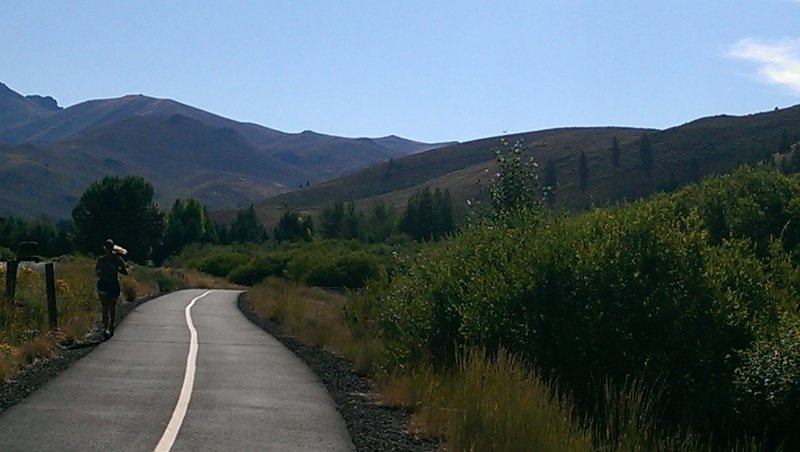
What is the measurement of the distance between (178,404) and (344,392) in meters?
3.18

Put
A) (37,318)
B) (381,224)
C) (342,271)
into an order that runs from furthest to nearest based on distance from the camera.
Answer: (381,224) → (342,271) → (37,318)

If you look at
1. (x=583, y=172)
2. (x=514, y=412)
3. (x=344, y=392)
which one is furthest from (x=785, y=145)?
Answer: (x=514, y=412)

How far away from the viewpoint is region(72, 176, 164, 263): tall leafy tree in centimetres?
8719

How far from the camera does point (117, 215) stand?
88125mm

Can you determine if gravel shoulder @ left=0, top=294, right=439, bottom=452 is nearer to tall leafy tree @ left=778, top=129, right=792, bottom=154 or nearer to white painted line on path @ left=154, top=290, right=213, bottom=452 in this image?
white painted line on path @ left=154, top=290, right=213, bottom=452

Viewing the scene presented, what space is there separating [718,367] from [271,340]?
12648mm

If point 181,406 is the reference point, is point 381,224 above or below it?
above

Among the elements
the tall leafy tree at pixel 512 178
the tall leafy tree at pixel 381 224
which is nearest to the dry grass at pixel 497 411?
the tall leafy tree at pixel 512 178

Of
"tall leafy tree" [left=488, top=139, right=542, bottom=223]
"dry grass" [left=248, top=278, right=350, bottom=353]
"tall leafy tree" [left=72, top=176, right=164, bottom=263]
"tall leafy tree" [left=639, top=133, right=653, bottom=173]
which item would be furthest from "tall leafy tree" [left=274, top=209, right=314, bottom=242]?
"tall leafy tree" [left=488, top=139, right=542, bottom=223]

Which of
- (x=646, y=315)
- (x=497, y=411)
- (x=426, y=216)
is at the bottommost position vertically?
(x=497, y=411)

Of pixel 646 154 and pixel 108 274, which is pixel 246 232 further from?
pixel 108 274

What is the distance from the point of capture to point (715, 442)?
1216 cm

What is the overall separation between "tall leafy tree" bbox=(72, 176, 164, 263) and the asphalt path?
6875 cm

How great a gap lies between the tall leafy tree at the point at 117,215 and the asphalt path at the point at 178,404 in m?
68.7
